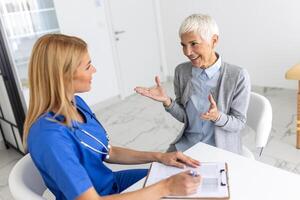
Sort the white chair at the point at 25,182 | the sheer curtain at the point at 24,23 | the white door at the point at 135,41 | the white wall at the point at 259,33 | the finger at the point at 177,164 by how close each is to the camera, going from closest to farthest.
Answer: the white chair at the point at 25,182 → the finger at the point at 177,164 → the sheer curtain at the point at 24,23 → the white wall at the point at 259,33 → the white door at the point at 135,41

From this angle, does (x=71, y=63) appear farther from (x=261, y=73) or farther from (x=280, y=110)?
(x=261, y=73)

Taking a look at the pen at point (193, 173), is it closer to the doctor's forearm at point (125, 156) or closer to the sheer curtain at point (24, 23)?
the doctor's forearm at point (125, 156)

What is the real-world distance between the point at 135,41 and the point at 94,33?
69 centimetres

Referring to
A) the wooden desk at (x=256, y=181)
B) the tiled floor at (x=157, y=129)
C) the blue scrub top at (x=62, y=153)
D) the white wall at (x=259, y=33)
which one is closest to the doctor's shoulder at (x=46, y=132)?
the blue scrub top at (x=62, y=153)

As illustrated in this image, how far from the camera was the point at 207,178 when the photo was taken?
106cm

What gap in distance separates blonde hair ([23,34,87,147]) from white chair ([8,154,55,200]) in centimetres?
20

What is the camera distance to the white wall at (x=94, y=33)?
3.48 m

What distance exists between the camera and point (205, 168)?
3.66 ft

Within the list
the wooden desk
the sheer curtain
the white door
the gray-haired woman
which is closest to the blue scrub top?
the wooden desk

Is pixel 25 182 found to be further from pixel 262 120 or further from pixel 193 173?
pixel 262 120

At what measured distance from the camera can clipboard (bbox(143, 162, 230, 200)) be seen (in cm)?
97

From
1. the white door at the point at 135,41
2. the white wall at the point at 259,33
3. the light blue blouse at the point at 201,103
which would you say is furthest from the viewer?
the white door at the point at 135,41

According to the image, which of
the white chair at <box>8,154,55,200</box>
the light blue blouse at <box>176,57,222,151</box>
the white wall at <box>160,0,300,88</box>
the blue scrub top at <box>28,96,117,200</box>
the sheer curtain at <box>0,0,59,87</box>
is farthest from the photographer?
the white wall at <box>160,0,300,88</box>

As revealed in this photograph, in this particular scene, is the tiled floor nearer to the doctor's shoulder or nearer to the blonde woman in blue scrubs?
the blonde woman in blue scrubs
